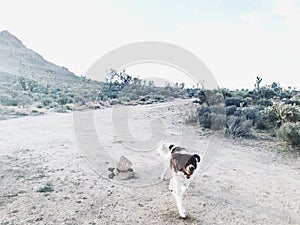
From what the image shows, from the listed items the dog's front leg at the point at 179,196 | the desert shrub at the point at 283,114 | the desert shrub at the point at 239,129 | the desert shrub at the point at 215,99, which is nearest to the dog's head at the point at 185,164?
the dog's front leg at the point at 179,196

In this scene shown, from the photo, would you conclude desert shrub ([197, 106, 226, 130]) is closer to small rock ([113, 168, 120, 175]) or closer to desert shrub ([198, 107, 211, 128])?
desert shrub ([198, 107, 211, 128])

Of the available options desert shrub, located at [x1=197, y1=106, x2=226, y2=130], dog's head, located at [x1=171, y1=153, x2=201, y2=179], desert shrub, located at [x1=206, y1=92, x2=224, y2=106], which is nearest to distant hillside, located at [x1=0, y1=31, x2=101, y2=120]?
desert shrub, located at [x1=206, y1=92, x2=224, y2=106]

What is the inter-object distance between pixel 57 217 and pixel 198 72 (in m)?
7.58

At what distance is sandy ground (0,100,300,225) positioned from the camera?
13.5 feet

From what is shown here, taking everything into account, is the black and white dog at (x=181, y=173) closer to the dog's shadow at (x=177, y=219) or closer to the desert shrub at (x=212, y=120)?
the dog's shadow at (x=177, y=219)

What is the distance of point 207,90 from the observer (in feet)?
67.4

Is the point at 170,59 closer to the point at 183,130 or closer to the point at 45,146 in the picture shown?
the point at 183,130

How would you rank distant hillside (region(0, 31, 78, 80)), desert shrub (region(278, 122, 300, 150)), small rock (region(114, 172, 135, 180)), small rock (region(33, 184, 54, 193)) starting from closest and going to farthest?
small rock (region(33, 184, 54, 193)) → small rock (region(114, 172, 135, 180)) → desert shrub (region(278, 122, 300, 150)) → distant hillside (region(0, 31, 78, 80))

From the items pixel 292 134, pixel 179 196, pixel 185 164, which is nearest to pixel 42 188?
pixel 179 196

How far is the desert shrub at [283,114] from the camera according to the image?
1139cm

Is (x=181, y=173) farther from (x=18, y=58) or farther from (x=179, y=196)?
(x=18, y=58)

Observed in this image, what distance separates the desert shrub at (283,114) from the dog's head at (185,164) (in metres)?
8.30

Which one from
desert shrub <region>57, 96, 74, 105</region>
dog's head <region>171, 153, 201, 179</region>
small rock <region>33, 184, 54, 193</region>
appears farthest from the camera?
desert shrub <region>57, 96, 74, 105</region>

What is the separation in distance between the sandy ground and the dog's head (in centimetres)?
58
